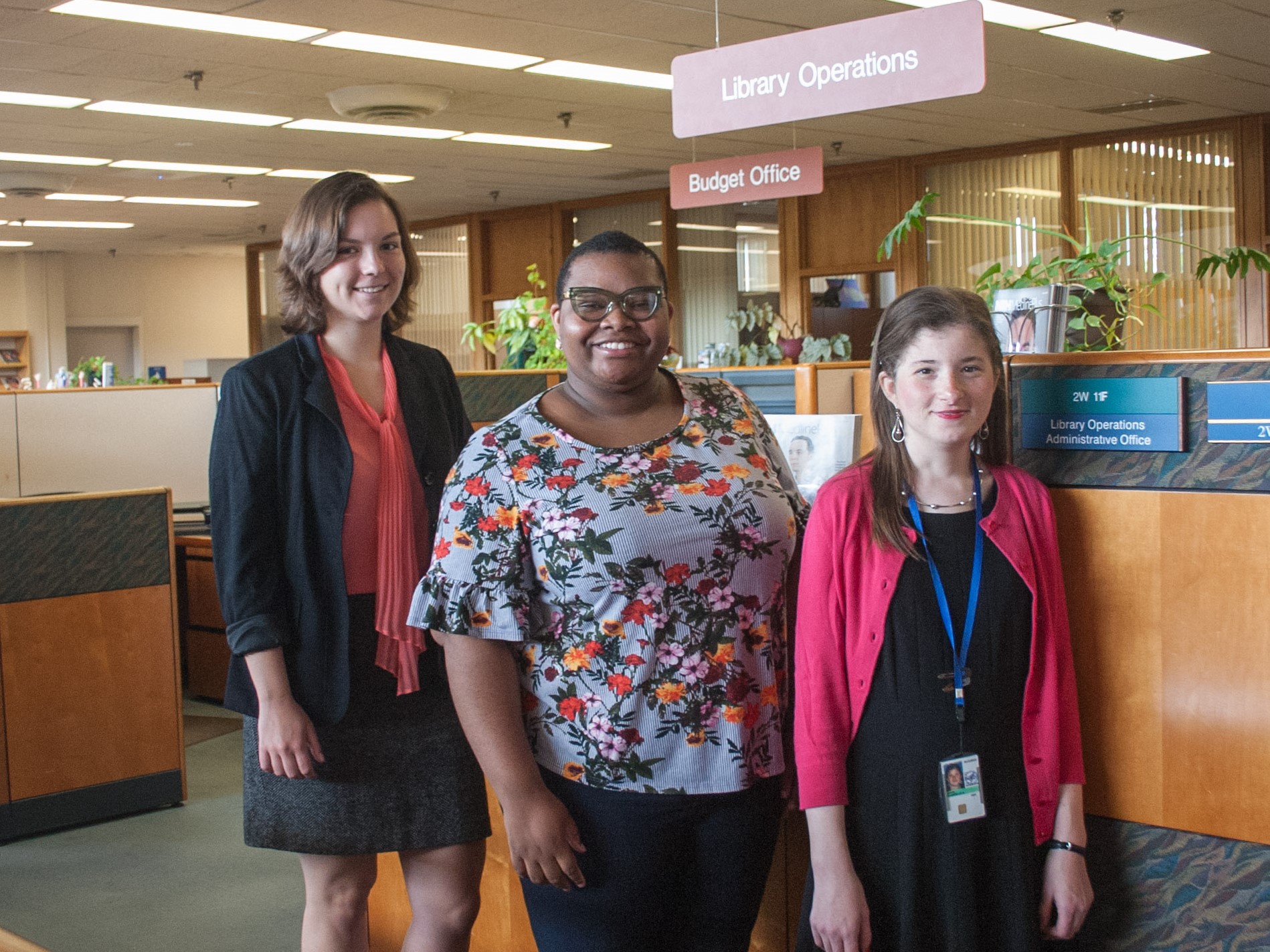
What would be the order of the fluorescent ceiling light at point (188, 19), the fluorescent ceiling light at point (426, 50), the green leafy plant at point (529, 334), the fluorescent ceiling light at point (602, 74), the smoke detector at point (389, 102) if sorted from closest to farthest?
the green leafy plant at point (529, 334) < the fluorescent ceiling light at point (188, 19) < the fluorescent ceiling light at point (426, 50) < the fluorescent ceiling light at point (602, 74) < the smoke detector at point (389, 102)

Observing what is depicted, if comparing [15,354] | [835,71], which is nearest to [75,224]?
[15,354]

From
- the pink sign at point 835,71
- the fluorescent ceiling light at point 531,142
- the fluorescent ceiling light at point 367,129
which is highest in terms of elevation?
the fluorescent ceiling light at point 531,142

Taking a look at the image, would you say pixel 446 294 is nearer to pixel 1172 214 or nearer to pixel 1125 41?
pixel 1172 214

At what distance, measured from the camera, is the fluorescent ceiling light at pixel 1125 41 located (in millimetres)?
6328

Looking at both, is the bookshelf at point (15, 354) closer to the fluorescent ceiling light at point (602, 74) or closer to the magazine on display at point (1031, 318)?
the fluorescent ceiling light at point (602, 74)

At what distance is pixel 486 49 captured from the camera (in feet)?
21.4

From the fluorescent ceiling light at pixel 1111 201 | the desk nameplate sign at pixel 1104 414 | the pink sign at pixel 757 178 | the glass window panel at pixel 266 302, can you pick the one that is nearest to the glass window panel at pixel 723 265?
the fluorescent ceiling light at pixel 1111 201

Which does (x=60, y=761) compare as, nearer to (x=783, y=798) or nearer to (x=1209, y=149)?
(x=783, y=798)

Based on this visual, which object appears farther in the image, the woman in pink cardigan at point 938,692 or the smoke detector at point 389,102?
the smoke detector at point 389,102

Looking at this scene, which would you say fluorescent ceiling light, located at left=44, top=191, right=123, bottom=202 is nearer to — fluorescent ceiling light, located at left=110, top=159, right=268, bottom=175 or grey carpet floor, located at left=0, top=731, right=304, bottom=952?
fluorescent ceiling light, located at left=110, top=159, right=268, bottom=175

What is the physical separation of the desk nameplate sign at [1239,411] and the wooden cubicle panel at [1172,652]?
2.9 inches

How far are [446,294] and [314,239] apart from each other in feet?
41.4

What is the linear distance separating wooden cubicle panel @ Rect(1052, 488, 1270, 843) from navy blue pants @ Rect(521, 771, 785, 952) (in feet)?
1.55

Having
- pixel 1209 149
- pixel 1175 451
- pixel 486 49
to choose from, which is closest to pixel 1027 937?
pixel 1175 451
